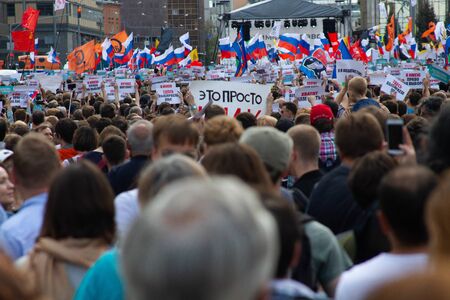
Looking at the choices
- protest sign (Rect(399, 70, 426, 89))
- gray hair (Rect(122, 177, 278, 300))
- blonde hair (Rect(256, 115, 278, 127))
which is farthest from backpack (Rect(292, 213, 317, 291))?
protest sign (Rect(399, 70, 426, 89))

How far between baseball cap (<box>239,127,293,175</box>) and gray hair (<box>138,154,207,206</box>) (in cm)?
119

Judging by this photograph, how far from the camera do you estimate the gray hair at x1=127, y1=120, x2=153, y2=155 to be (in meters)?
7.14

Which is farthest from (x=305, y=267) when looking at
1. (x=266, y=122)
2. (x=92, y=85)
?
(x=92, y=85)

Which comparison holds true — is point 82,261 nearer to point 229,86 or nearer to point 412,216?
point 412,216

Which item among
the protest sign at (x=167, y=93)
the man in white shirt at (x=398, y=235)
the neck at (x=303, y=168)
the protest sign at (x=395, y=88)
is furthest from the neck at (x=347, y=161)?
the protest sign at (x=167, y=93)

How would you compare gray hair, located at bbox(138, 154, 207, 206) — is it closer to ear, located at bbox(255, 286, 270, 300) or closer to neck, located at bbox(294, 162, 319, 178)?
ear, located at bbox(255, 286, 270, 300)

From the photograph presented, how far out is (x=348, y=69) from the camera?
53.3ft

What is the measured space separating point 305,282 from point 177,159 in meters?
0.69

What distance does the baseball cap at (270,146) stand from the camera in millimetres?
5281

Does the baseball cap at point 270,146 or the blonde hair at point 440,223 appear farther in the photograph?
the baseball cap at point 270,146

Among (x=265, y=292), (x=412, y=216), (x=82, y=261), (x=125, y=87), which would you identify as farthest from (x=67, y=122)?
(x=125, y=87)

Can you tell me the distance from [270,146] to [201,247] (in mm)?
3329

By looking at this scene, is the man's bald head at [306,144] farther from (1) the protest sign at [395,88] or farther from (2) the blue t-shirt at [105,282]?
(1) the protest sign at [395,88]

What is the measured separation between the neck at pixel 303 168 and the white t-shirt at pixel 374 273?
3.02 metres
